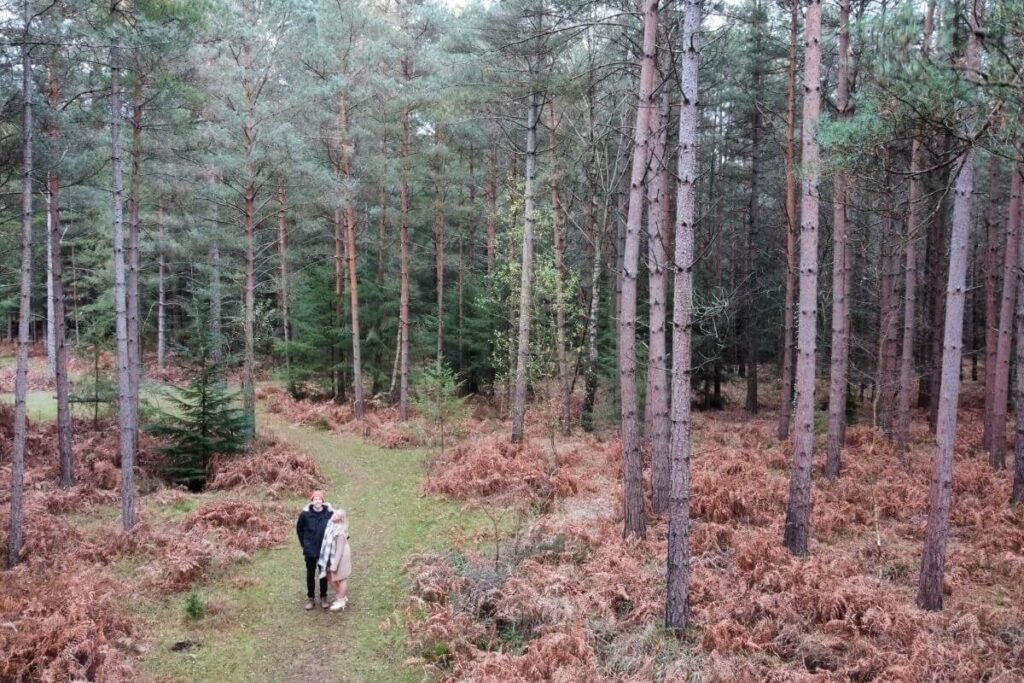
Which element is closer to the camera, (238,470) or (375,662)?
(375,662)

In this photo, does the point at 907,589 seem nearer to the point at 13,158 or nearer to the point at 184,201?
the point at 13,158

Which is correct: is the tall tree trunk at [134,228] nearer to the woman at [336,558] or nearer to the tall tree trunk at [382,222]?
the tall tree trunk at [382,222]

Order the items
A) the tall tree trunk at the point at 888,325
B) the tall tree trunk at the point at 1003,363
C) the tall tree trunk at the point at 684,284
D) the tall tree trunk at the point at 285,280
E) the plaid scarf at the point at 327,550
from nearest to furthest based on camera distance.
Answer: the tall tree trunk at the point at 684,284
the plaid scarf at the point at 327,550
the tall tree trunk at the point at 1003,363
the tall tree trunk at the point at 888,325
the tall tree trunk at the point at 285,280

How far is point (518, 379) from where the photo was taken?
55.9 ft

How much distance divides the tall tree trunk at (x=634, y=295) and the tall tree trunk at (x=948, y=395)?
3800mm

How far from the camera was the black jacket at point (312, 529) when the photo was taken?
9023 millimetres

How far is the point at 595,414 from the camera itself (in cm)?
2211

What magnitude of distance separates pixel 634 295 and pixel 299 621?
256 inches

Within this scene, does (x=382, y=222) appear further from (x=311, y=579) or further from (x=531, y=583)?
(x=531, y=583)

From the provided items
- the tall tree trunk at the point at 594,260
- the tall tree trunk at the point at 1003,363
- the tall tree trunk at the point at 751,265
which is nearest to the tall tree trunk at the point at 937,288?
the tall tree trunk at the point at 751,265

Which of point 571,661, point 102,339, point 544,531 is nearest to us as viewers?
point 571,661

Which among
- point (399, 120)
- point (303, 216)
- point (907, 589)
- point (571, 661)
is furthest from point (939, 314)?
point (303, 216)

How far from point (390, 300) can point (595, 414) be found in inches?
331

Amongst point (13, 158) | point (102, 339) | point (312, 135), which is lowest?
point (102, 339)
